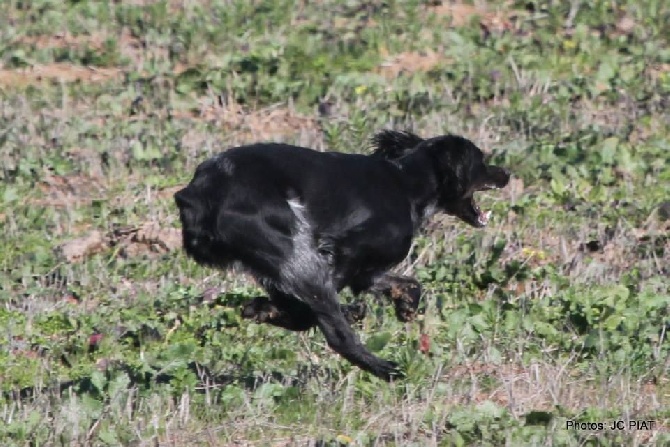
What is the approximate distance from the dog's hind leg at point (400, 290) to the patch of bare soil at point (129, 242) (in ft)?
7.22

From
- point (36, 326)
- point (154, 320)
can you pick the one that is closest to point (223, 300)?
point (154, 320)

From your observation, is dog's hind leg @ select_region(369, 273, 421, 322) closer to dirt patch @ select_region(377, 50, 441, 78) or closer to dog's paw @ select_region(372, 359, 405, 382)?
dog's paw @ select_region(372, 359, 405, 382)

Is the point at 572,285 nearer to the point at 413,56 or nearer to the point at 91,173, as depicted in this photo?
the point at 91,173

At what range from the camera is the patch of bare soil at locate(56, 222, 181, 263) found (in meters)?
9.15

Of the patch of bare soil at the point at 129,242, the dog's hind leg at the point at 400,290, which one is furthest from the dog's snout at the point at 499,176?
the patch of bare soil at the point at 129,242

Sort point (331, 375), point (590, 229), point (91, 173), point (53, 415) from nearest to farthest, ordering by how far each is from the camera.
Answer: point (53, 415), point (331, 375), point (590, 229), point (91, 173)

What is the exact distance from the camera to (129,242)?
930cm

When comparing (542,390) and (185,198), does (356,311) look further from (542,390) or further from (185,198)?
(542,390)

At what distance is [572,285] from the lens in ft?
27.4

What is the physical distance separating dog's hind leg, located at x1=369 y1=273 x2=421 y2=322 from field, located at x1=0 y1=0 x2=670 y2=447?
0.23 meters

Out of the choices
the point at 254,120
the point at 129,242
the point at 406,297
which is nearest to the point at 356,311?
the point at 406,297

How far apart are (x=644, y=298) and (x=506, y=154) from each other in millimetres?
2858

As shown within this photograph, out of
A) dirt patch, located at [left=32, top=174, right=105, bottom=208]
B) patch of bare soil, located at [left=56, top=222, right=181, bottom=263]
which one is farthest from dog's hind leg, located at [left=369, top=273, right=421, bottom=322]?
dirt patch, located at [left=32, top=174, right=105, bottom=208]

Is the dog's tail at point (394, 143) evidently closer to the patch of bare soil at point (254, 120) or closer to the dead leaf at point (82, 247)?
the dead leaf at point (82, 247)
